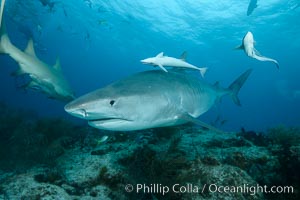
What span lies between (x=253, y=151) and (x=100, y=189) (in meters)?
3.69

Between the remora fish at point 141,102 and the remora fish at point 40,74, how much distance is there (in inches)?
110

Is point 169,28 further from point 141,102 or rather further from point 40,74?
point 141,102

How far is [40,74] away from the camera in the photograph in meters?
6.07

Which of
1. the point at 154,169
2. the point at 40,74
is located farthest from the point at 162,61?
the point at 40,74

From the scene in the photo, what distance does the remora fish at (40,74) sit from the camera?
5.82m

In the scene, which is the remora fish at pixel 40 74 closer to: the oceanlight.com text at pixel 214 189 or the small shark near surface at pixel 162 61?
the small shark near surface at pixel 162 61

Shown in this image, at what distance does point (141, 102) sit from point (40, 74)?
3.57 meters

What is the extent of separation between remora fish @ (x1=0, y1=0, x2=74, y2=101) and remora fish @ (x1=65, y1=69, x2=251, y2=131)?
9.19ft

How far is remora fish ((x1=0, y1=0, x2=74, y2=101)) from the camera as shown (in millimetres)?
5823

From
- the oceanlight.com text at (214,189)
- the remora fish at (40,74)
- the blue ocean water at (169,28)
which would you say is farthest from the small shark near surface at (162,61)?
the blue ocean water at (169,28)

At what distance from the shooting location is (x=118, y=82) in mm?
4148

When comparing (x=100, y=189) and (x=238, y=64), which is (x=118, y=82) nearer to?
(x=100, y=189)

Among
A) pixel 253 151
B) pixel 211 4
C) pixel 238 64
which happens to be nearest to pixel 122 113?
pixel 253 151

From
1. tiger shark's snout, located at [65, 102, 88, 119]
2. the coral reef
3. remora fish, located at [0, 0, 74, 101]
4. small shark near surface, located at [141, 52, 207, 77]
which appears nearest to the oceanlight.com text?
the coral reef
